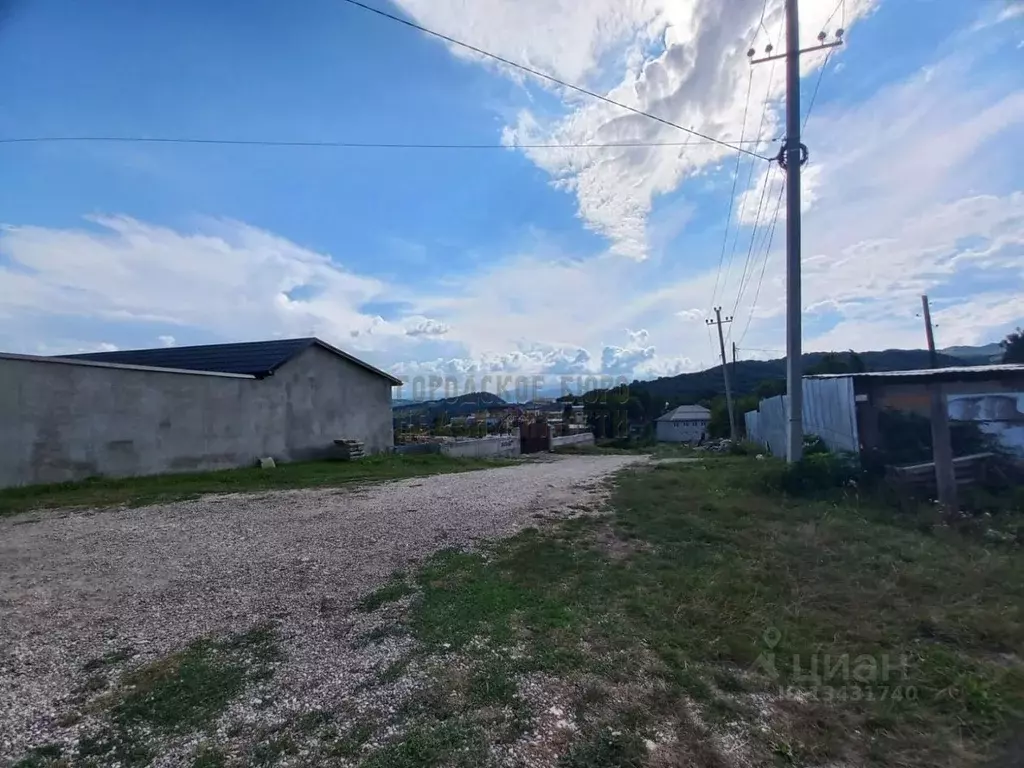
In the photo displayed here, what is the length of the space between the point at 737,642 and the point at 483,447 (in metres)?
21.0

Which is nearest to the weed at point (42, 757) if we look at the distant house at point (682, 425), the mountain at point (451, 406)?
the mountain at point (451, 406)

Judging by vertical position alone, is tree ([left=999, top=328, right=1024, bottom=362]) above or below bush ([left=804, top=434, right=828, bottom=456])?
above

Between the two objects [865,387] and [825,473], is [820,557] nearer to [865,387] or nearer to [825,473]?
[825,473]

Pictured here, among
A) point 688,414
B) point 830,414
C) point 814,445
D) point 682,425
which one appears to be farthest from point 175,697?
point 688,414

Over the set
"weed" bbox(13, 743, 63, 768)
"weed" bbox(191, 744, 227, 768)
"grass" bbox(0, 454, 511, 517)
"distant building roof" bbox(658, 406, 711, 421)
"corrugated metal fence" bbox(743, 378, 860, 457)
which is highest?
"distant building roof" bbox(658, 406, 711, 421)

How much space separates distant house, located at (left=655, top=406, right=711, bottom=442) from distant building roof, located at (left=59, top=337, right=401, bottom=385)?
118ft

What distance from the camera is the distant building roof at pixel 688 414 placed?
165ft

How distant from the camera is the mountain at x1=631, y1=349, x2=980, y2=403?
40.6m

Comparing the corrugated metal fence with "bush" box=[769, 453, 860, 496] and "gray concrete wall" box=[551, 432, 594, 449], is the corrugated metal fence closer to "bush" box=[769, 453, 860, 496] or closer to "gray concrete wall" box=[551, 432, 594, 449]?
"bush" box=[769, 453, 860, 496]

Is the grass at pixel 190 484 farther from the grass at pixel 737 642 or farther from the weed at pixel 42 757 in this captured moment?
the weed at pixel 42 757

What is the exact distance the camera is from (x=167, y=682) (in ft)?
10.0

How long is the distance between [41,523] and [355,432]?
10670mm

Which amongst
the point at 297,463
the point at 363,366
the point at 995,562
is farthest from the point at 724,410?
the point at 995,562

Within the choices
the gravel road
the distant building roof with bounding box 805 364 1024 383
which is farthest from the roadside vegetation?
the distant building roof with bounding box 805 364 1024 383
